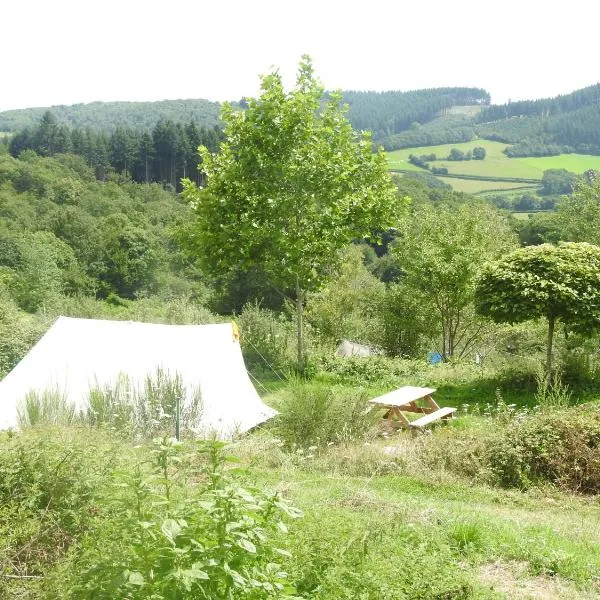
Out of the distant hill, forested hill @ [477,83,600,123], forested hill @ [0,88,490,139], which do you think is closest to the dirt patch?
the distant hill

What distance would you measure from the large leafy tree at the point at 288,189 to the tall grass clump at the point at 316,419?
5282 millimetres

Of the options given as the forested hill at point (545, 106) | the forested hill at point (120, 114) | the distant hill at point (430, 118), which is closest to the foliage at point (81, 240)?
the distant hill at point (430, 118)

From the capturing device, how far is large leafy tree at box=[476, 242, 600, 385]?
11.7 metres

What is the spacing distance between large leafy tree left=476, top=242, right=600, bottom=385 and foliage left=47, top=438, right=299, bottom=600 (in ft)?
30.9

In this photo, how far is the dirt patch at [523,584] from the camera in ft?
13.6

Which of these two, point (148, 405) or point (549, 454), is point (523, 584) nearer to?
point (549, 454)

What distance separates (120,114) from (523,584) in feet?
576

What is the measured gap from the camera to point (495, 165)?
12375 centimetres

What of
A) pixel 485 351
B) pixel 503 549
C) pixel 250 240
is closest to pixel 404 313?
pixel 485 351

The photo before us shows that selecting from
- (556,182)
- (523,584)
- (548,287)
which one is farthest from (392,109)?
(523,584)

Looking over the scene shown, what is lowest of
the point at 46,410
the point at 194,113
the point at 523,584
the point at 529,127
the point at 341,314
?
the point at 341,314

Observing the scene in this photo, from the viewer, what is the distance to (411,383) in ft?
44.5

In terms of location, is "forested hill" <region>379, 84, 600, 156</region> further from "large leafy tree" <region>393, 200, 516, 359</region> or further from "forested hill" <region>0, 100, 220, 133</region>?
"large leafy tree" <region>393, 200, 516, 359</region>

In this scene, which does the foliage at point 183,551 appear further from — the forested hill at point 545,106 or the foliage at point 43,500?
the forested hill at point 545,106
